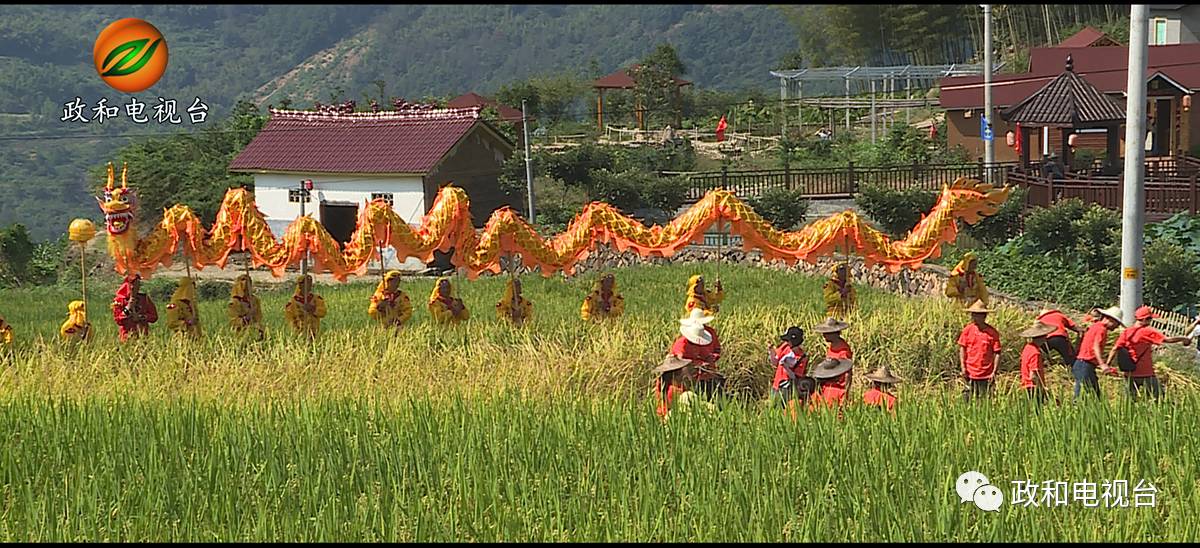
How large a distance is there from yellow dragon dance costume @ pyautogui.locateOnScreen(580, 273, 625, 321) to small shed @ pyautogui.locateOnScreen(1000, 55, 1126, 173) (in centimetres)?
1101

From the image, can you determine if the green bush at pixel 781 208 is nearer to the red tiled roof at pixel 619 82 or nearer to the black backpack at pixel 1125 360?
the black backpack at pixel 1125 360

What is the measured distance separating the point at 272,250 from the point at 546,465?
6.47 m

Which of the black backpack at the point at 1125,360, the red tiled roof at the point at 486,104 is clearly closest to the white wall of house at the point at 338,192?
the red tiled roof at the point at 486,104

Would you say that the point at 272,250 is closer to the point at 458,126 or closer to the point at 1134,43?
the point at 1134,43

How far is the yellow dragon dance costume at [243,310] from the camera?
11875 millimetres

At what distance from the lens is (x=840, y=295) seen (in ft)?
42.2

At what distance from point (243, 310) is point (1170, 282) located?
10.1m

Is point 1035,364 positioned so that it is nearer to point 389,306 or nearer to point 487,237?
point 487,237

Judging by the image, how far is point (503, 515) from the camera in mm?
5711

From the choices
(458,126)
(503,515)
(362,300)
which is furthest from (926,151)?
(503,515)

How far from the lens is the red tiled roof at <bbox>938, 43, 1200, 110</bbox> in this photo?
88.8ft

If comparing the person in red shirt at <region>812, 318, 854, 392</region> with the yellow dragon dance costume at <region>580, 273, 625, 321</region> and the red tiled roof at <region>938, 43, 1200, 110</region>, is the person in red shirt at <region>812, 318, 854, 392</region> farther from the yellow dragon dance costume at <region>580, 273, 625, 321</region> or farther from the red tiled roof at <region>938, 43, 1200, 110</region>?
the red tiled roof at <region>938, 43, 1200, 110</region>

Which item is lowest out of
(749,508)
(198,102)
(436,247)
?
(749,508)

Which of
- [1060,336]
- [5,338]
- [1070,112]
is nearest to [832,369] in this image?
[1060,336]
